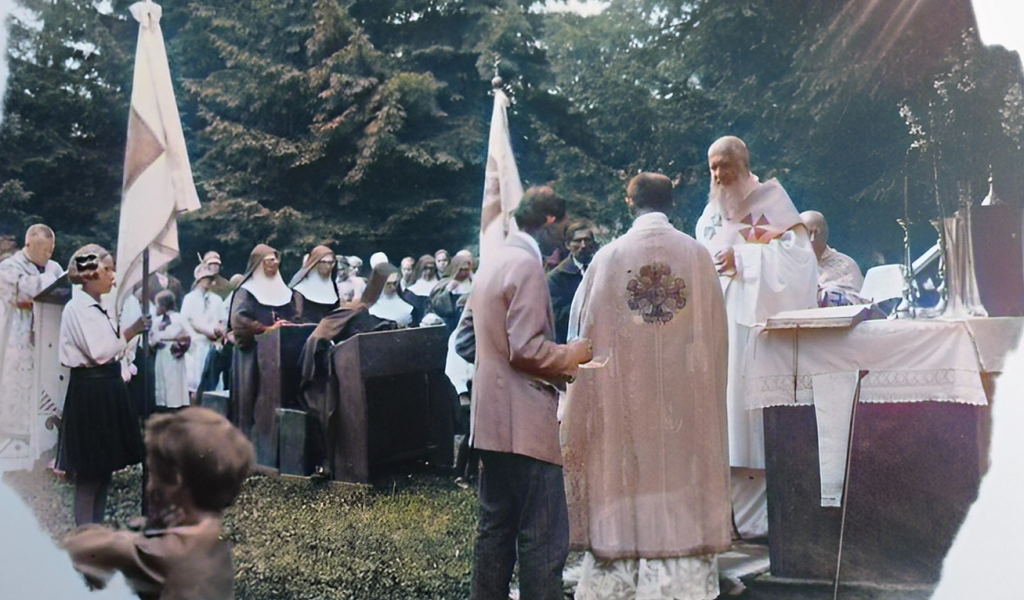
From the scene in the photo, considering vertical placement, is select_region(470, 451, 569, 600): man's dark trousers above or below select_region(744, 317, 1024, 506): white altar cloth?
below

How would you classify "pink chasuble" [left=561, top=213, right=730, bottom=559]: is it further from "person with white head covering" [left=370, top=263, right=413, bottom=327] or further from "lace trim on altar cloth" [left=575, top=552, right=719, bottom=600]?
"person with white head covering" [left=370, top=263, right=413, bottom=327]

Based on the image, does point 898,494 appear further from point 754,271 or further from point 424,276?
point 424,276

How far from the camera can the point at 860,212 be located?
4.58 metres

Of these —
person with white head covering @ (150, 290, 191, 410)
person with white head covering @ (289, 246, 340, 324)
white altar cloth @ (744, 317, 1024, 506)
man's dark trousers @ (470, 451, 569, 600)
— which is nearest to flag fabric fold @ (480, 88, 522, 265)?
person with white head covering @ (289, 246, 340, 324)

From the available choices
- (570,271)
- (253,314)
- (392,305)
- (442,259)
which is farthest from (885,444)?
(253,314)

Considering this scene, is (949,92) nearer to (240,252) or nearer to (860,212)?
(860,212)

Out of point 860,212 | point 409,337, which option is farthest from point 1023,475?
point 409,337

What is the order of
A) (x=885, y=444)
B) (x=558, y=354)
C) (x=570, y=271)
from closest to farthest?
(x=558, y=354) → (x=885, y=444) → (x=570, y=271)

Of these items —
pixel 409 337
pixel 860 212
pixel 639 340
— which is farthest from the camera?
pixel 409 337

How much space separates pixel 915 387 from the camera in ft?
13.3

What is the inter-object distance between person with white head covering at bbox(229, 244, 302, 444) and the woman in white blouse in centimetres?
43

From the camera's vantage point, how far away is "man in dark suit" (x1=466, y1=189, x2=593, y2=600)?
399 cm

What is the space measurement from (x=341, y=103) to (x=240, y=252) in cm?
83

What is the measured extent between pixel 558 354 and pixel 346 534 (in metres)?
1.44
